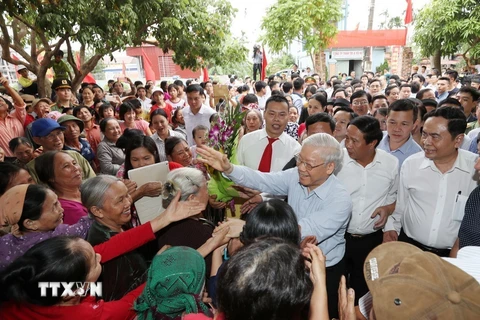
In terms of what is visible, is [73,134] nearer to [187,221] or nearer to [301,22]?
[187,221]

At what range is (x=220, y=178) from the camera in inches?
104

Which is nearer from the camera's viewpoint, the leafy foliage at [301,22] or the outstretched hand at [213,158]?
the outstretched hand at [213,158]

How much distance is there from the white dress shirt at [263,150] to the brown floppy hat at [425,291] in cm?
241

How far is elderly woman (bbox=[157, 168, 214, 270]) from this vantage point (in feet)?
7.36

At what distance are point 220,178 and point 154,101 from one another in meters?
5.29

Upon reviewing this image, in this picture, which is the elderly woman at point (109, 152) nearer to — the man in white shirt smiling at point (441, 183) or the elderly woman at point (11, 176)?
the elderly woman at point (11, 176)

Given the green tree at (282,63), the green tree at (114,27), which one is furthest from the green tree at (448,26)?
the green tree at (282,63)

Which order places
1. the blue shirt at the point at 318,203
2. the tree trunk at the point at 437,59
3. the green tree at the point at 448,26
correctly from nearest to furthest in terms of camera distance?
the blue shirt at the point at 318,203 < the green tree at the point at 448,26 < the tree trunk at the point at 437,59

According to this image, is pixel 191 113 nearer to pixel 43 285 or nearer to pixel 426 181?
pixel 426 181

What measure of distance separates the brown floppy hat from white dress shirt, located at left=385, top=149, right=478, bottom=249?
1.62 metres

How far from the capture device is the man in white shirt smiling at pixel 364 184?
2.87 m

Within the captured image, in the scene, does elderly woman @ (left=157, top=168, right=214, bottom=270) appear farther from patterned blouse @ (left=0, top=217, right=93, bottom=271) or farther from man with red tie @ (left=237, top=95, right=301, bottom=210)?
man with red tie @ (left=237, top=95, right=301, bottom=210)

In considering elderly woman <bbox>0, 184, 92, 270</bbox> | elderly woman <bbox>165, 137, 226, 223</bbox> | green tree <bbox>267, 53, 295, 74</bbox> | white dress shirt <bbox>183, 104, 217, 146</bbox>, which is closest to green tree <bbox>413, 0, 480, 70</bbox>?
white dress shirt <bbox>183, 104, 217, 146</bbox>

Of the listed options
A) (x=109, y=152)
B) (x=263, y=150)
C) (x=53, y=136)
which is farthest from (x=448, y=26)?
(x=53, y=136)
